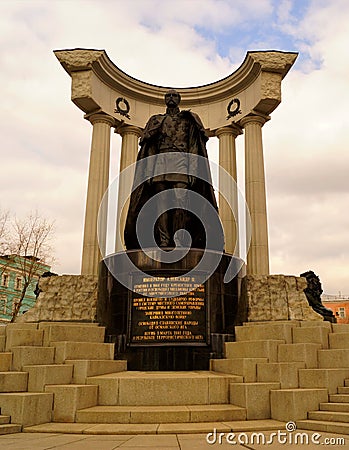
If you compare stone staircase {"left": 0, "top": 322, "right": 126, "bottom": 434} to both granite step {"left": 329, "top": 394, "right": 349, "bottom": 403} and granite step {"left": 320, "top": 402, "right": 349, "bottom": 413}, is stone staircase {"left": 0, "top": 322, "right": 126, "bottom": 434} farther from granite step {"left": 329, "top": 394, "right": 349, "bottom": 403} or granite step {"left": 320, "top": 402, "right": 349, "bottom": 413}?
granite step {"left": 329, "top": 394, "right": 349, "bottom": 403}

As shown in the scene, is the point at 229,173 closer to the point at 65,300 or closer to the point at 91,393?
the point at 65,300

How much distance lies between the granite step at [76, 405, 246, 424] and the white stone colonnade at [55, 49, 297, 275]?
1388 centimetres

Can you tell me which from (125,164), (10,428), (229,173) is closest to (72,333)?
(10,428)

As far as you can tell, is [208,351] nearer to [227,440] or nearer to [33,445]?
[227,440]

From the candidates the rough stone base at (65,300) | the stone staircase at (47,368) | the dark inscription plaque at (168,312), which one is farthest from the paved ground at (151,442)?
the rough stone base at (65,300)

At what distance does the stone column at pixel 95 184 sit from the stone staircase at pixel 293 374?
12331mm

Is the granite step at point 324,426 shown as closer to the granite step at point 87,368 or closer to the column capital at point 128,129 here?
the granite step at point 87,368

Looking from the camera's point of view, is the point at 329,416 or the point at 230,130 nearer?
the point at 329,416

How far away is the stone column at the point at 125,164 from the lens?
23500 mm

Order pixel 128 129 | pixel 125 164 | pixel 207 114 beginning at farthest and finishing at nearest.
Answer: pixel 207 114 < pixel 128 129 < pixel 125 164

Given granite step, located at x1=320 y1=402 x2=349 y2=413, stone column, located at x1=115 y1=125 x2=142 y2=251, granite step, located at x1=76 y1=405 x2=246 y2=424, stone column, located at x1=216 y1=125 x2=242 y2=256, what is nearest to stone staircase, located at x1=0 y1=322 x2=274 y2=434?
granite step, located at x1=76 y1=405 x2=246 y2=424

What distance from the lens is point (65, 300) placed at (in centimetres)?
1614

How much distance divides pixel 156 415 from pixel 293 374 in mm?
2605

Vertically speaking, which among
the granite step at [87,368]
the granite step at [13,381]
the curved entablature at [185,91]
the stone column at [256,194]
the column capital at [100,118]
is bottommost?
the granite step at [13,381]
